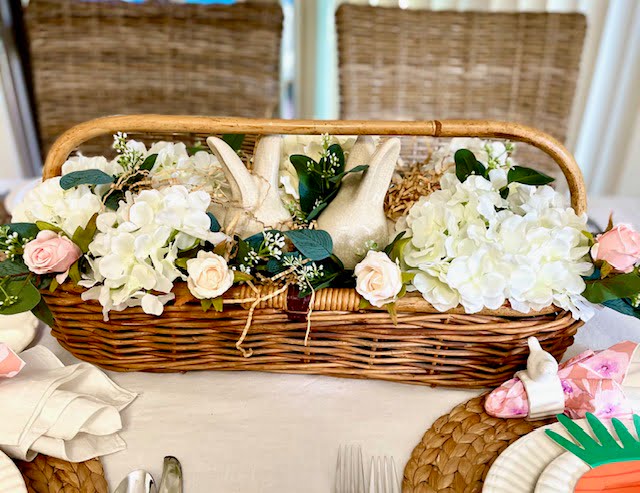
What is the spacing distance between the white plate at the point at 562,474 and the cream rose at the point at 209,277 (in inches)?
14.2

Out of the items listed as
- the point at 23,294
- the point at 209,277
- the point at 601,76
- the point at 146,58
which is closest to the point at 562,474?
the point at 209,277

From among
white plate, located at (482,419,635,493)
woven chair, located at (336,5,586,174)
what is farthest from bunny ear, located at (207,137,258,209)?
woven chair, located at (336,5,586,174)

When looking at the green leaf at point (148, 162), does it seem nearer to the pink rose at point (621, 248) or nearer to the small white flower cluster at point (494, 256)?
the small white flower cluster at point (494, 256)

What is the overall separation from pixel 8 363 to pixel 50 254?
0.40 feet

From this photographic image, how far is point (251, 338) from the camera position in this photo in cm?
62

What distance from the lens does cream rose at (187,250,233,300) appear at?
0.55m

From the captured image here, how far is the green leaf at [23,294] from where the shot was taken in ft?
1.90

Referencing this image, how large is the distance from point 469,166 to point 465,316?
0.25m

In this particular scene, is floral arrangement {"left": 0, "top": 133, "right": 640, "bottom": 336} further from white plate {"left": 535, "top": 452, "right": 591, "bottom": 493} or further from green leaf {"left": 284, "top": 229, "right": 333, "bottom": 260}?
white plate {"left": 535, "top": 452, "right": 591, "bottom": 493}

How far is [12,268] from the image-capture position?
1.98ft

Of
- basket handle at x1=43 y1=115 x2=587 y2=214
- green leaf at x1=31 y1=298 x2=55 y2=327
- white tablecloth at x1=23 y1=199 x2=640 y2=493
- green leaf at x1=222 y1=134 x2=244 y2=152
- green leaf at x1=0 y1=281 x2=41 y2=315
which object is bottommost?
white tablecloth at x1=23 y1=199 x2=640 y2=493

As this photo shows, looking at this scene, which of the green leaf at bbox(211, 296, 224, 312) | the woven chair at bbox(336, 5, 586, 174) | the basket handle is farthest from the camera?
the woven chair at bbox(336, 5, 586, 174)

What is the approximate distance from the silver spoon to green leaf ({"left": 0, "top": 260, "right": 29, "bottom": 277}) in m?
0.28

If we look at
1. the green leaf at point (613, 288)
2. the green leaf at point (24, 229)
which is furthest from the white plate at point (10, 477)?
the green leaf at point (613, 288)
